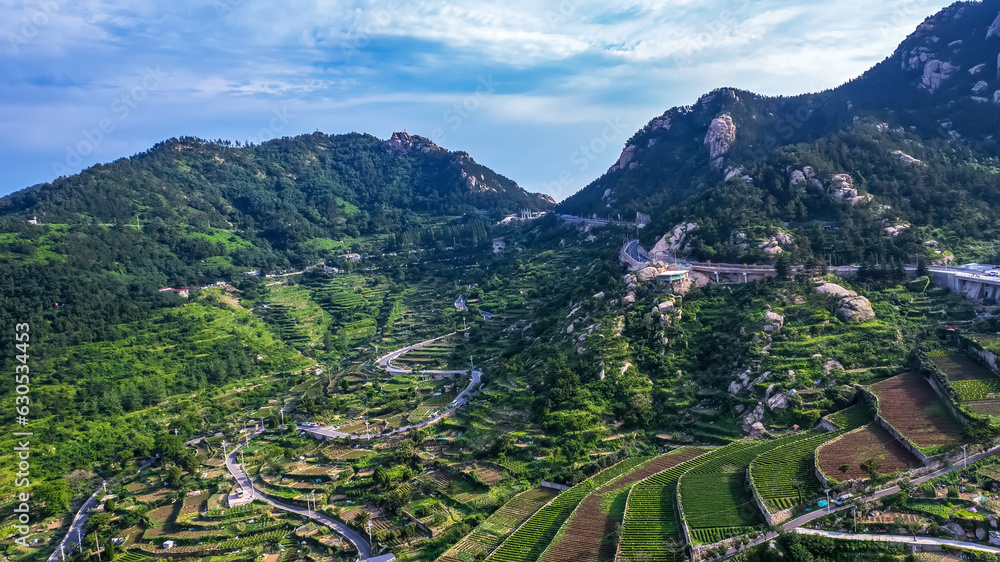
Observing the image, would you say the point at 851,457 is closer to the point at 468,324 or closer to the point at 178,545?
the point at 178,545

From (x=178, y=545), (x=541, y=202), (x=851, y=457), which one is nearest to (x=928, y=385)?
(x=851, y=457)

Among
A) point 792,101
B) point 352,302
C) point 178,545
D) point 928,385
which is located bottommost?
point 178,545

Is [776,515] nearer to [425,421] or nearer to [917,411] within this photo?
[917,411]

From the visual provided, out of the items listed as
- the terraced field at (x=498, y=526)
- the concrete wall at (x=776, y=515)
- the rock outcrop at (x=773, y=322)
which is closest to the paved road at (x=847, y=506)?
the concrete wall at (x=776, y=515)

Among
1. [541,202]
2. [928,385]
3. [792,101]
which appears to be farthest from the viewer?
[541,202]

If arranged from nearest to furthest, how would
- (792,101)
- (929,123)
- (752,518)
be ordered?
1. (752,518)
2. (929,123)
3. (792,101)
